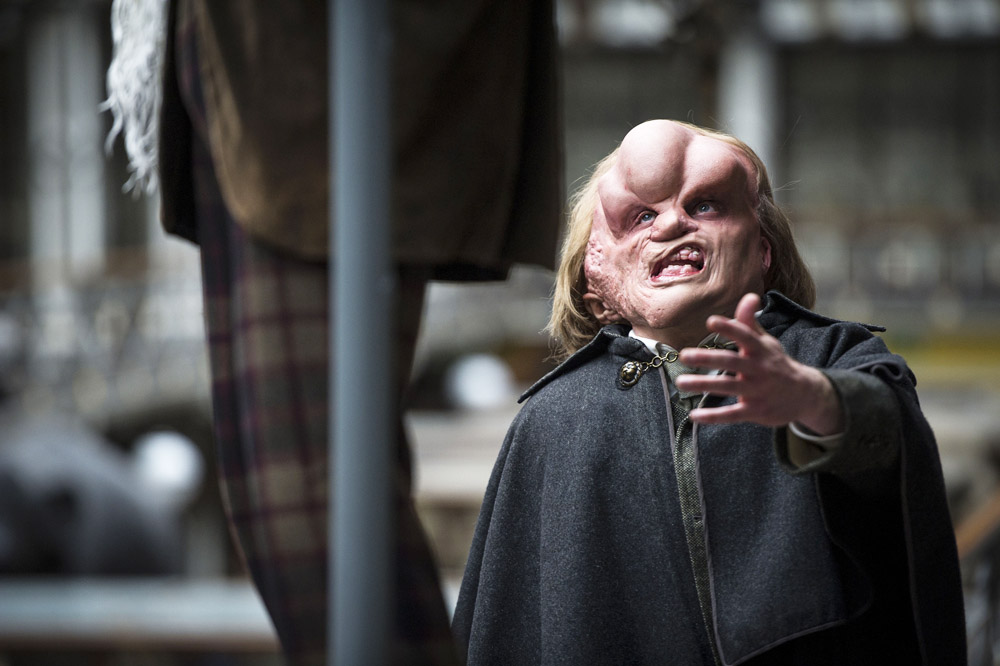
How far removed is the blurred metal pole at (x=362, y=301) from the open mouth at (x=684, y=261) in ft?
1.10

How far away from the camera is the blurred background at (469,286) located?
6.22m

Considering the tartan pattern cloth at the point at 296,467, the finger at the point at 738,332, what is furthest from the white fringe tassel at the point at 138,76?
the finger at the point at 738,332

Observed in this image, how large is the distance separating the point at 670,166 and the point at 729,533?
1.20 feet

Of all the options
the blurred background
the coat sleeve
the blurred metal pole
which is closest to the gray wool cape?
the coat sleeve

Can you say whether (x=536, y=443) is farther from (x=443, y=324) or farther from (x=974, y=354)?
(x=974, y=354)

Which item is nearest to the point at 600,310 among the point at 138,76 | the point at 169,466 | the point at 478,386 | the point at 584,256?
the point at 584,256

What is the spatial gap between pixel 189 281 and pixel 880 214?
22.9 feet

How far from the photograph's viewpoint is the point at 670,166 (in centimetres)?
121

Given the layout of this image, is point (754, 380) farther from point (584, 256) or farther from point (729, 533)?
point (584, 256)

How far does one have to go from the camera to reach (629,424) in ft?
4.01

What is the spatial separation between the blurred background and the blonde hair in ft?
14.6

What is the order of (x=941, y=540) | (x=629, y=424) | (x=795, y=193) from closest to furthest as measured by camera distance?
(x=941, y=540) → (x=629, y=424) → (x=795, y=193)

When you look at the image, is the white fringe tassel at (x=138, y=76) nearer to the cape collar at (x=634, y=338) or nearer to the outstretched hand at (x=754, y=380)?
the cape collar at (x=634, y=338)

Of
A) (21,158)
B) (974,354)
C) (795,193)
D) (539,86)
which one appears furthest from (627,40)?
(539,86)
